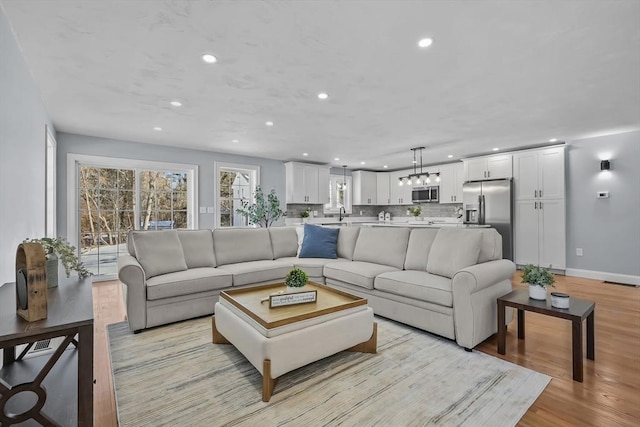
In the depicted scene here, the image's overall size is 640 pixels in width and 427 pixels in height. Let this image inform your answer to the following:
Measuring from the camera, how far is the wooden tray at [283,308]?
6.30 ft

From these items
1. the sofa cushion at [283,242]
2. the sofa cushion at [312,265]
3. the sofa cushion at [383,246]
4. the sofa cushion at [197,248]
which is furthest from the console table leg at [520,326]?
the sofa cushion at [197,248]

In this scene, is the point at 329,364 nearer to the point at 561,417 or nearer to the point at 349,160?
the point at 561,417

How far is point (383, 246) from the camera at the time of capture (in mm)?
3639

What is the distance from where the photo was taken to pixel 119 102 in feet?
11.2

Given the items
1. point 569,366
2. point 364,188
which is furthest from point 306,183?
point 569,366

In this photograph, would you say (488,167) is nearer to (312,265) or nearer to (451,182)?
(451,182)

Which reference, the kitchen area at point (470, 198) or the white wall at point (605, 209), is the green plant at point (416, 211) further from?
the white wall at point (605, 209)

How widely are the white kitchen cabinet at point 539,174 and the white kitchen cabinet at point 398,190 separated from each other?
2.72m

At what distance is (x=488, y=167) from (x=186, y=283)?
6173 mm

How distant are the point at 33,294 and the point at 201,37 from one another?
190cm

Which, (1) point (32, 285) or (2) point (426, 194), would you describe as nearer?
(1) point (32, 285)

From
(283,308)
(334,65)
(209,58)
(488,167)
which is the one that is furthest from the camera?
(488,167)

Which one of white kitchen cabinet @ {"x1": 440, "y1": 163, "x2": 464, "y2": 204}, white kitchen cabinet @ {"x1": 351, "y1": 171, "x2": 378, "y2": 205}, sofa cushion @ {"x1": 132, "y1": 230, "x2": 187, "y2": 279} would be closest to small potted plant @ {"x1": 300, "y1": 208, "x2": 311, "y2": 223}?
white kitchen cabinet @ {"x1": 351, "y1": 171, "x2": 378, "y2": 205}

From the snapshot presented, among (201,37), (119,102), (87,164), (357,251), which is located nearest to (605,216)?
(357,251)
